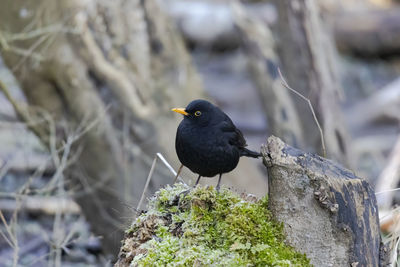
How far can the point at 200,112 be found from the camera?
3979 mm

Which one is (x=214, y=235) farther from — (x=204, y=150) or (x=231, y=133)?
(x=231, y=133)

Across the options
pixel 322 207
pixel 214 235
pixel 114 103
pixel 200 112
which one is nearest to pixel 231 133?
pixel 200 112

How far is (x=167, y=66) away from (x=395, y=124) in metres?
6.62

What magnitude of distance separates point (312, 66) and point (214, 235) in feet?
17.4

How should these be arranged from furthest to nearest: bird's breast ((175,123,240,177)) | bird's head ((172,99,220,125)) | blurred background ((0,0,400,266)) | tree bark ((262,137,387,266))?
blurred background ((0,0,400,266)), bird's head ((172,99,220,125)), bird's breast ((175,123,240,177)), tree bark ((262,137,387,266))

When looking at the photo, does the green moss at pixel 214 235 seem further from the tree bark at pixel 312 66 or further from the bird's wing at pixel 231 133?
the tree bark at pixel 312 66

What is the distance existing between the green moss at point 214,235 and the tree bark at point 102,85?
12.2 ft

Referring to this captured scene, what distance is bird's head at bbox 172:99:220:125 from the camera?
3.92 metres

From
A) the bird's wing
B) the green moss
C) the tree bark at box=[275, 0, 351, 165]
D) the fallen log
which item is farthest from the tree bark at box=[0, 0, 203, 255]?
the fallen log

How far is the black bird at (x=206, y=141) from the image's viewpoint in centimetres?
373

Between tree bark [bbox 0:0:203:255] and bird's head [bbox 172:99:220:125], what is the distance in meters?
2.95

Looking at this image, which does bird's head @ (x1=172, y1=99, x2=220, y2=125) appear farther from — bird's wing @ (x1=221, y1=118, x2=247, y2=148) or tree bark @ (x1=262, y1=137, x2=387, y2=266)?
tree bark @ (x1=262, y1=137, x2=387, y2=266)

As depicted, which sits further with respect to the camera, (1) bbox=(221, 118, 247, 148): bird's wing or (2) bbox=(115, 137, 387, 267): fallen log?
(1) bbox=(221, 118, 247, 148): bird's wing

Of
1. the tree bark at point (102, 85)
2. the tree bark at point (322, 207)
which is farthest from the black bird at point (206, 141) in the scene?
the tree bark at point (102, 85)
